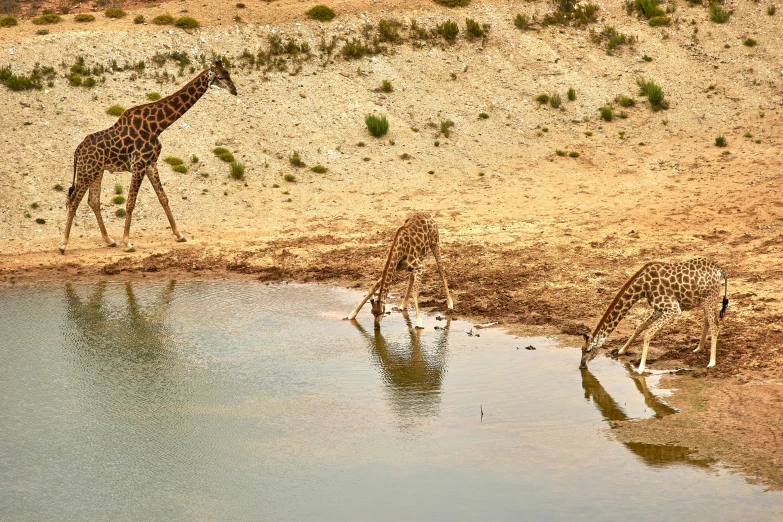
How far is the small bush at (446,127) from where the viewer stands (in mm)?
30938

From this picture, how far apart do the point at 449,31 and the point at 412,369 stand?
2230 cm

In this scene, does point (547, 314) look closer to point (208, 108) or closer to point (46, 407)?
point (46, 407)

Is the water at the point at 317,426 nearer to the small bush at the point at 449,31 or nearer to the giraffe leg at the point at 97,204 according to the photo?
the giraffe leg at the point at 97,204

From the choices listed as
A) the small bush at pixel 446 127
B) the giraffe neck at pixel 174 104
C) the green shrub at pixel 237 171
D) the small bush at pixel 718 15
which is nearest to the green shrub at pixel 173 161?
the green shrub at pixel 237 171

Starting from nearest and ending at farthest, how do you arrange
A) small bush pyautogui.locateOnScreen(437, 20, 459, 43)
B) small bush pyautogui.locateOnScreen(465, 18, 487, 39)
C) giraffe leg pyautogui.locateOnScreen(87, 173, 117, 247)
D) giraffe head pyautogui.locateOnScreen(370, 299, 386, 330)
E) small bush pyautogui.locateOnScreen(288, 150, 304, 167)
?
giraffe head pyautogui.locateOnScreen(370, 299, 386, 330)
giraffe leg pyautogui.locateOnScreen(87, 173, 117, 247)
small bush pyautogui.locateOnScreen(288, 150, 304, 167)
small bush pyautogui.locateOnScreen(437, 20, 459, 43)
small bush pyautogui.locateOnScreen(465, 18, 487, 39)

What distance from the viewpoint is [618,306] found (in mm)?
15758

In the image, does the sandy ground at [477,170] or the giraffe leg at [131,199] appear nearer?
the sandy ground at [477,170]

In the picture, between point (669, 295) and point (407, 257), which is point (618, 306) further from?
point (407, 257)

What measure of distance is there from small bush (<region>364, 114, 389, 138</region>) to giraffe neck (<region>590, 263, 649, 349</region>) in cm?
1603

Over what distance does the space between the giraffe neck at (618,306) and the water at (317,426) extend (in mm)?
567

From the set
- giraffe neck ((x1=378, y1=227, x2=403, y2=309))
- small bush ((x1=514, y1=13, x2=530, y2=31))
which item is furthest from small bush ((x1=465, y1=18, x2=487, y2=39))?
giraffe neck ((x1=378, y1=227, x2=403, y2=309))

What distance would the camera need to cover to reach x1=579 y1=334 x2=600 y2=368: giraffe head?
614 inches

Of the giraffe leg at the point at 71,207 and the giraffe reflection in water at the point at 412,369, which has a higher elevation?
the giraffe leg at the point at 71,207

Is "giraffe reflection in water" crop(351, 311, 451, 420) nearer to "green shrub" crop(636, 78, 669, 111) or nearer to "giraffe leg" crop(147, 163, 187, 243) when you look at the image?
"giraffe leg" crop(147, 163, 187, 243)
